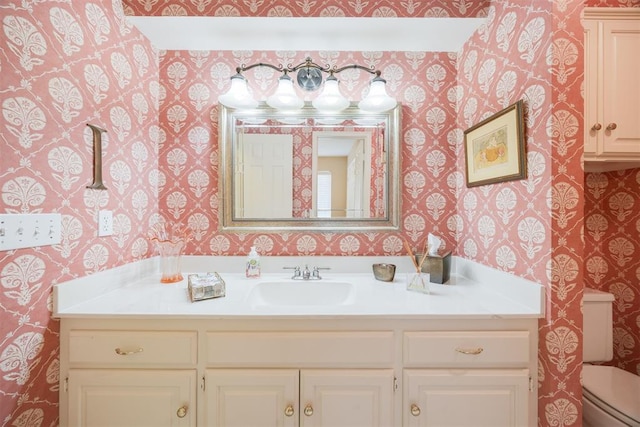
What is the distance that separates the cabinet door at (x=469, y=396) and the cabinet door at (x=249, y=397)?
45 cm

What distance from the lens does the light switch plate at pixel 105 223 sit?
3.85 feet

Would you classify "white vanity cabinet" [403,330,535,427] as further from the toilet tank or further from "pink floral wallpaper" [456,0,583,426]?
the toilet tank

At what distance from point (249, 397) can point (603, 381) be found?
1.61m

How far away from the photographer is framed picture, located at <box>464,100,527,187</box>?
1092mm

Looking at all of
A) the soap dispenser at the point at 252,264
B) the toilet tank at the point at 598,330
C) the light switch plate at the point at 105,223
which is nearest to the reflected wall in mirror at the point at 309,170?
the soap dispenser at the point at 252,264

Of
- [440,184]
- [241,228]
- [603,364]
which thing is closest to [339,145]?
[440,184]

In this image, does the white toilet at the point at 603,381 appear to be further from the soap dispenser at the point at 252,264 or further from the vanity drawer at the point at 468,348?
the soap dispenser at the point at 252,264

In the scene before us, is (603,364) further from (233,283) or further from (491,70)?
(233,283)

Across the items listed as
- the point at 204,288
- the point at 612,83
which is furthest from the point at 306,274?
the point at 612,83

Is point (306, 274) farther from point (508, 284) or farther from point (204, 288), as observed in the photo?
point (508, 284)

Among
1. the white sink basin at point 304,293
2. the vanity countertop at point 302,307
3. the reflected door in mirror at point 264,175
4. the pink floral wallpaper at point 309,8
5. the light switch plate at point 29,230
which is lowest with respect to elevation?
the white sink basin at point 304,293

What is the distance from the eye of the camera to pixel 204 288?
1.14 metres

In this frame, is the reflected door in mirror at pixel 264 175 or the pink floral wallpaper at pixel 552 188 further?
the reflected door in mirror at pixel 264 175

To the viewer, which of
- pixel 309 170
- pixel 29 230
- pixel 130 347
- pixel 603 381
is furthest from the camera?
pixel 309 170
